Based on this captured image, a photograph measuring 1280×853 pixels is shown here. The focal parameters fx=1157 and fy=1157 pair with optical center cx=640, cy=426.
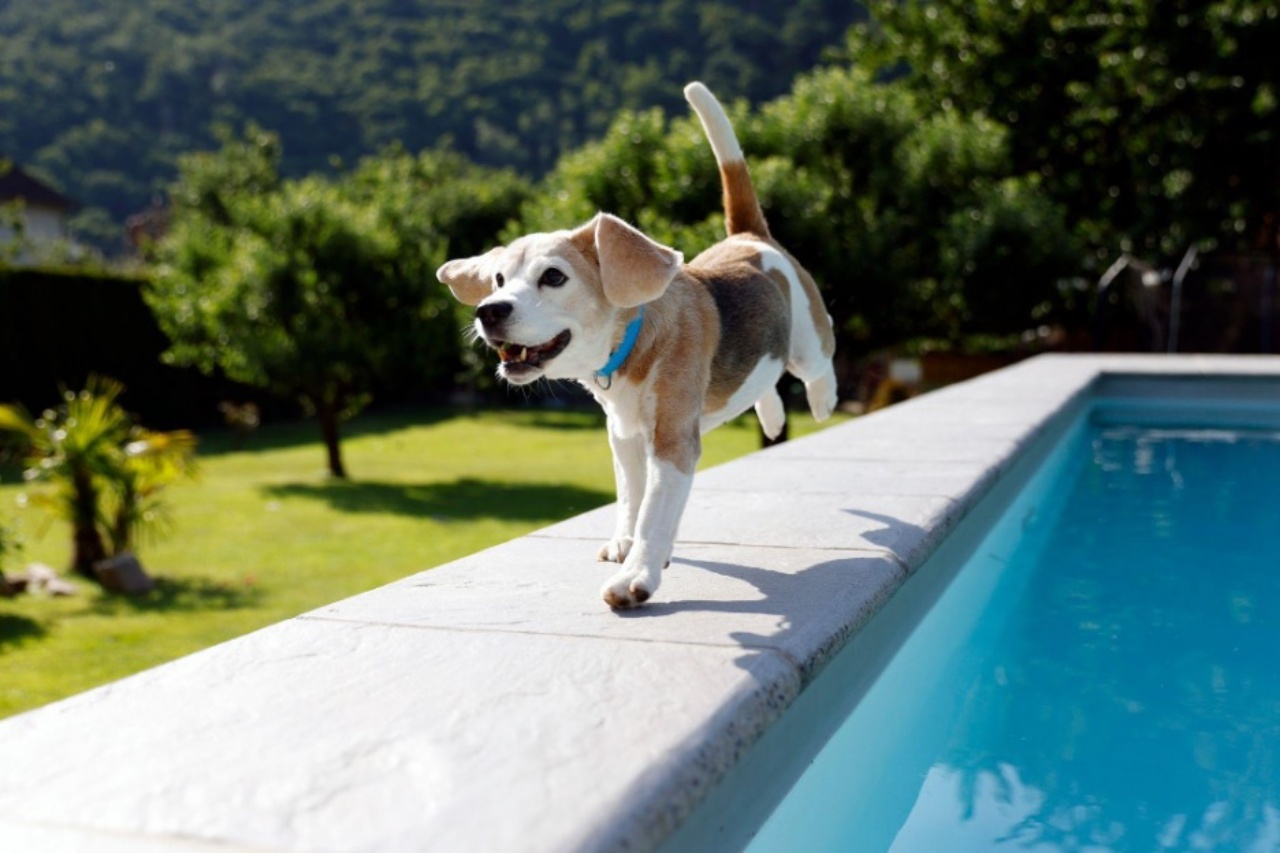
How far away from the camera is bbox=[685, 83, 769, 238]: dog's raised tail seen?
3.71m

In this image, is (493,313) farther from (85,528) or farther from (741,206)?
(85,528)

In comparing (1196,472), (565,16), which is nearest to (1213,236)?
(1196,472)

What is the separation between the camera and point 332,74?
144 feet

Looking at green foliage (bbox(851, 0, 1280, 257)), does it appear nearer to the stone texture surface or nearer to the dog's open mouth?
the dog's open mouth

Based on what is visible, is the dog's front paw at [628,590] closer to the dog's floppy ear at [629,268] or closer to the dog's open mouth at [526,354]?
the dog's open mouth at [526,354]

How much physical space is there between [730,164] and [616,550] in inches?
55.4

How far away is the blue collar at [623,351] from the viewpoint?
9.52 ft

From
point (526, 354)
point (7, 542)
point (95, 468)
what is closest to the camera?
point (526, 354)

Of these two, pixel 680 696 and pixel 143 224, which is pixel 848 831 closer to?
pixel 680 696

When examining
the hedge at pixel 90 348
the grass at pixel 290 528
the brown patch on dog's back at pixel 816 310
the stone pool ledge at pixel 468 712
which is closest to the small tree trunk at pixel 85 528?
the grass at pixel 290 528

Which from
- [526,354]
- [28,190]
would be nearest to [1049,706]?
[526,354]

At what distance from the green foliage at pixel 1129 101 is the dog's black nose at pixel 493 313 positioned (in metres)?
17.6

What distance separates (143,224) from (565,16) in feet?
55.4

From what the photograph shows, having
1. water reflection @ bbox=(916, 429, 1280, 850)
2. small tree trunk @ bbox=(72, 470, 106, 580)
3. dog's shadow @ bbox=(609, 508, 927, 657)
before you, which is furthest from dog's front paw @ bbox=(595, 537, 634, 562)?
small tree trunk @ bbox=(72, 470, 106, 580)
